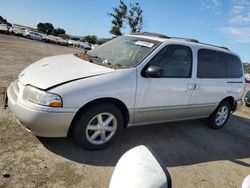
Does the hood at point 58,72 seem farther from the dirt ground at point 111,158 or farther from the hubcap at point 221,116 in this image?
the hubcap at point 221,116

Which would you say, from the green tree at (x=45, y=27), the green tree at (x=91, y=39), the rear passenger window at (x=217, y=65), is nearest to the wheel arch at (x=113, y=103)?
the rear passenger window at (x=217, y=65)

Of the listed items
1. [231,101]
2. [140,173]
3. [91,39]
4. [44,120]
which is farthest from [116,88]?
[91,39]

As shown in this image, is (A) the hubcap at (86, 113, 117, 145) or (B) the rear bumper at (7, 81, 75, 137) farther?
(A) the hubcap at (86, 113, 117, 145)

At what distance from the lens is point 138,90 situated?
4.08 m

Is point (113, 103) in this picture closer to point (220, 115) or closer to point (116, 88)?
point (116, 88)

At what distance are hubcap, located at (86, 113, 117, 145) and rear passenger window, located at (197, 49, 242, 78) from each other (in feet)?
6.79

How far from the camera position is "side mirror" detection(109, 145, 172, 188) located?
1.36 meters

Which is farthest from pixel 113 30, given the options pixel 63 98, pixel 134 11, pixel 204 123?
pixel 63 98

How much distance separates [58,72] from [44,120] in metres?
0.75

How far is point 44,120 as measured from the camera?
3.36 meters

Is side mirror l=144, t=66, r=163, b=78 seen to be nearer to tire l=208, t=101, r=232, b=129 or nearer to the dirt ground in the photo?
the dirt ground

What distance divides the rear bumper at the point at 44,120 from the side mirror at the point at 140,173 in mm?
1998

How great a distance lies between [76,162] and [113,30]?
40.9 meters

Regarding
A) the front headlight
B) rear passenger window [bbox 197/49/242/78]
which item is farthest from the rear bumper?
rear passenger window [bbox 197/49/242/78]
